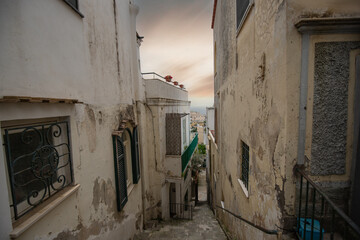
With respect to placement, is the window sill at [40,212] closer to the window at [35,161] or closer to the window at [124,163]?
the window at [35,161]

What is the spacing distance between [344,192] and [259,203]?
1164 mm

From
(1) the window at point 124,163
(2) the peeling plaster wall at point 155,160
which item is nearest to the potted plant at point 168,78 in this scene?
(2) the peeling plaster wall at point 155,160

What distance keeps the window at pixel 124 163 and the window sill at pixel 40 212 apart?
169 cm

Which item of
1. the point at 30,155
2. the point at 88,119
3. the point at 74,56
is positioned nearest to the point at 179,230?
the point at 88,119

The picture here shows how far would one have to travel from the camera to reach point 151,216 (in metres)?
7.21

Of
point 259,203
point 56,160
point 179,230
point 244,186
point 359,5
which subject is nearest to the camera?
point 359,5

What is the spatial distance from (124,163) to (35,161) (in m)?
2.93

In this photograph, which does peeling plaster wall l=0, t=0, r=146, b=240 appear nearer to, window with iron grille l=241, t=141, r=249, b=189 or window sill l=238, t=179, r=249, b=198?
window sill l=238, t=179, r=249, b=198

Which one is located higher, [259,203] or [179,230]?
[259,203]

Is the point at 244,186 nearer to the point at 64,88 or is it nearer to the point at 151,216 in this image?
the point at 64,88

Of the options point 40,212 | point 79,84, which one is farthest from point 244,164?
point 79,84

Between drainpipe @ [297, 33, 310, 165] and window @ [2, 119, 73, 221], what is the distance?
134 inches

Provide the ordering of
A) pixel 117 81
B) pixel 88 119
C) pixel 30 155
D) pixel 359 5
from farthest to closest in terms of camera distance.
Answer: pixel 117 81, pixel 88 119, pixel 30 155, pixel 359 5

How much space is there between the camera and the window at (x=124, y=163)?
4.31 m
